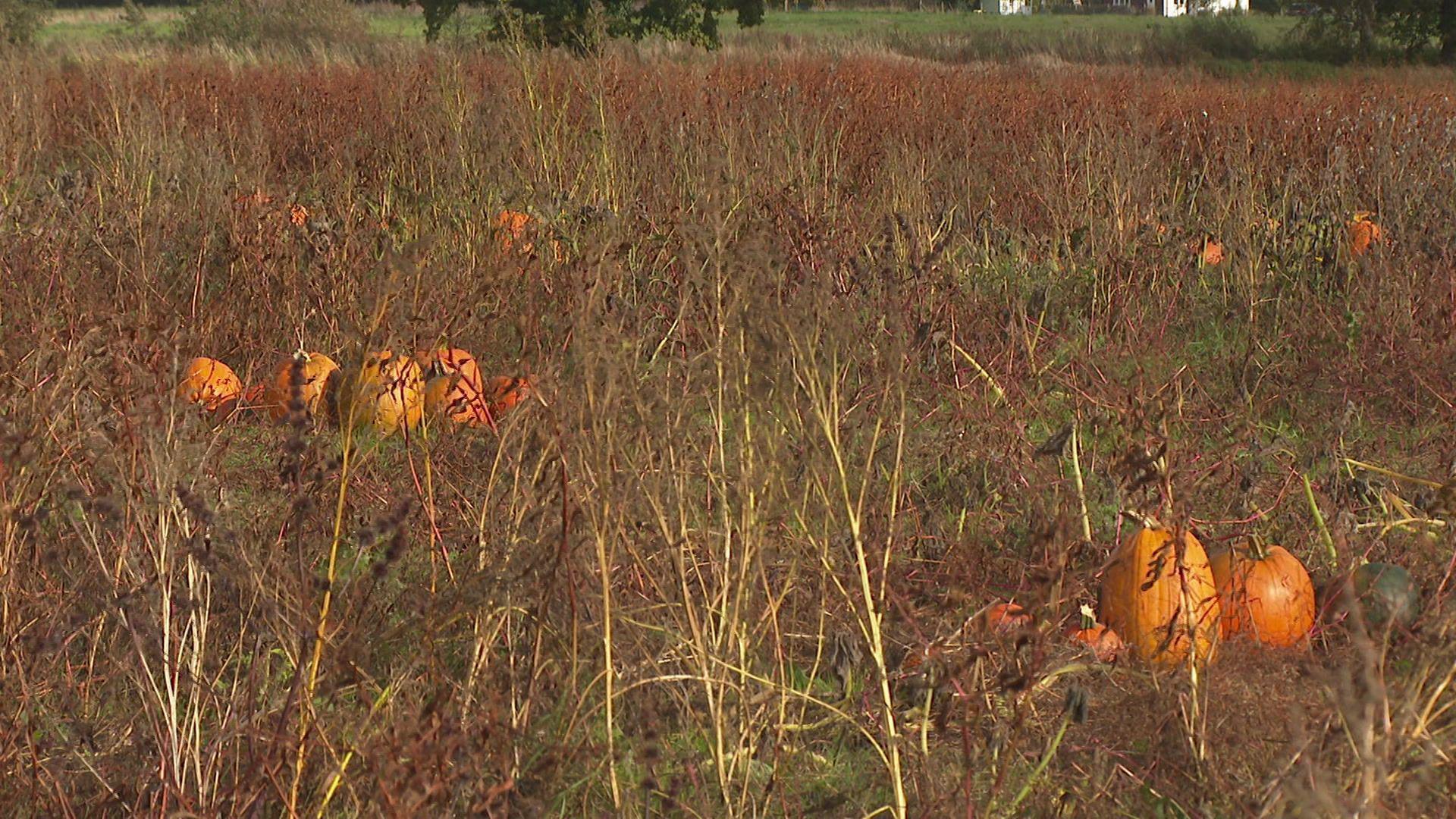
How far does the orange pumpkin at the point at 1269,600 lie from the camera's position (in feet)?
9.48

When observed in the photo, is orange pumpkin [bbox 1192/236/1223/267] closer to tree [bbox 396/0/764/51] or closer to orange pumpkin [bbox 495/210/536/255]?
orange pumpkin [bbox 495/210/536/255]

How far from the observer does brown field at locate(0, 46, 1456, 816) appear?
6.92 feet

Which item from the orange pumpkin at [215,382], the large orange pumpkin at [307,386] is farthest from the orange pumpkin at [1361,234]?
the orange pumpkin at [215,382]

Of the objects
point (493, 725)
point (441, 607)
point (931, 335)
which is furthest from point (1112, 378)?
point (493, 725)

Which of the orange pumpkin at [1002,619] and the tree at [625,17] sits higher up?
the tree at [625,17]

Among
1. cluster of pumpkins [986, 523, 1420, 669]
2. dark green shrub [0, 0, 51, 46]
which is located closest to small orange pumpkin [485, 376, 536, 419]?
cluster of pumpkins [986, 523, 1420, 669]

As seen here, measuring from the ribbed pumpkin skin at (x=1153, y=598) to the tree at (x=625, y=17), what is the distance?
15.7 metres

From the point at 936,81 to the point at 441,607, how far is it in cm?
954

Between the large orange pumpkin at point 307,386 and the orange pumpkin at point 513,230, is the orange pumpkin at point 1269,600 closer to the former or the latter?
the large orange pumpkin at point 307,386

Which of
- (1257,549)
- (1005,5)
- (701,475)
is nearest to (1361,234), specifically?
(1257,549)

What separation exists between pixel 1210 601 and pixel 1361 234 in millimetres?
4106

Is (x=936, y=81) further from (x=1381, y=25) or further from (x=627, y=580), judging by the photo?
(x=1381, y=25)

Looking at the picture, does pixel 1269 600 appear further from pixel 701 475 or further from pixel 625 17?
pixel 625 17

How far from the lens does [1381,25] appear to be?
109 feet
